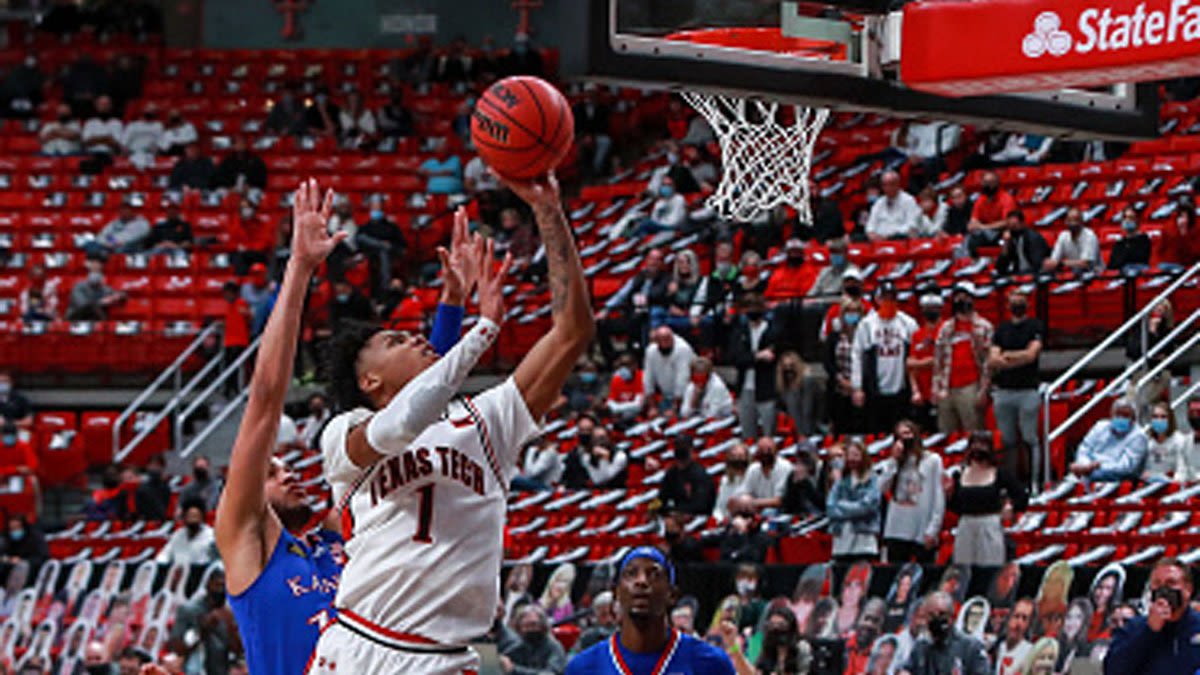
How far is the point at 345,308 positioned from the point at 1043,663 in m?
10.3

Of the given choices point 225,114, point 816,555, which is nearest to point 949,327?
point 816,555

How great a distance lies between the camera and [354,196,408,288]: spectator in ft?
72.7

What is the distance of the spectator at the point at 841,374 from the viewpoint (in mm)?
15969

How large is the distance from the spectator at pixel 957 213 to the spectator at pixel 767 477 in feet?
14.0

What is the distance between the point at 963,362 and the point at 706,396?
285cm

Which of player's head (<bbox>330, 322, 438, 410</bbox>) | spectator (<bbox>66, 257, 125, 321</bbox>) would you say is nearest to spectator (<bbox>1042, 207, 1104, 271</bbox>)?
spectator (<bbox>66, 257, 125, 321</bbox>)

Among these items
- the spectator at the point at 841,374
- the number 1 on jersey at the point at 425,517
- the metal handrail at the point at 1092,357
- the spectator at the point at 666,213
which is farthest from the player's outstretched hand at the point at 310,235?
the spectator at the point at 666,213

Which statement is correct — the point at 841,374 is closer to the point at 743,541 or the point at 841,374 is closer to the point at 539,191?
the point at 743,541

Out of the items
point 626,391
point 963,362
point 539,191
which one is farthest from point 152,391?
point 539,191

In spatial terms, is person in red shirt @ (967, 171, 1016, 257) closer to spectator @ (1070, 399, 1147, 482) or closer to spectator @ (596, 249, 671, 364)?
spectator @ (596, 249, 671, 364)

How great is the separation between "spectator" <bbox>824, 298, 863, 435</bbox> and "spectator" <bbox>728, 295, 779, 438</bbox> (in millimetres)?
577

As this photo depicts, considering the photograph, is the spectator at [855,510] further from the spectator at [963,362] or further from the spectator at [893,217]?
the spectator at [893,217]

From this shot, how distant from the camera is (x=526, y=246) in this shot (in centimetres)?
2195

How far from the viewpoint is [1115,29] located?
24.2ft
